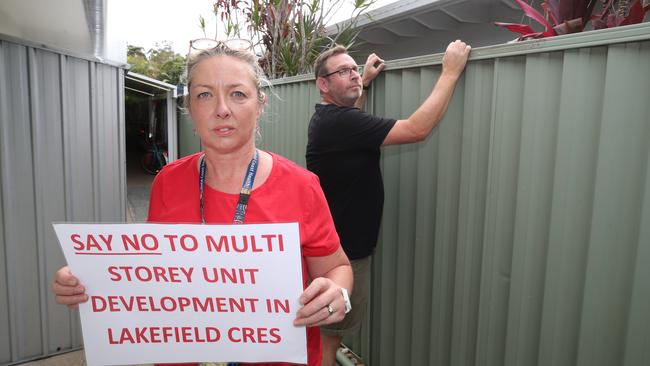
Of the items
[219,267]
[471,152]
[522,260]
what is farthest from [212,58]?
[522,260]

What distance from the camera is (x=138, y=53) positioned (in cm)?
3969

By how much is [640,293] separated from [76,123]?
151 inches

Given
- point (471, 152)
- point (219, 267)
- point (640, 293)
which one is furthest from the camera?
point (471, 152)

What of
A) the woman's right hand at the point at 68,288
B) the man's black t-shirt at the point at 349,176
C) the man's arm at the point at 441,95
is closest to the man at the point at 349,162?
the man's black t-shirt at the point at 349,176

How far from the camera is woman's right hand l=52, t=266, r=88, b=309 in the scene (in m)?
1.32

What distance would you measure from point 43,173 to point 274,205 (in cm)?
274

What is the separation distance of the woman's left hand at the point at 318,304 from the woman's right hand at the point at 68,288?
2.21 feet

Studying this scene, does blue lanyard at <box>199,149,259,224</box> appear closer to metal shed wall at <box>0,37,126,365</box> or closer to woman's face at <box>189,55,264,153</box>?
woman's face at <box>189,55,264,153</box>

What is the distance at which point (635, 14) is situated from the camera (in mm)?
1625

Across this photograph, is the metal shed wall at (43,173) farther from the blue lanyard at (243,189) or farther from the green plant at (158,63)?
the green plant at (158,63)

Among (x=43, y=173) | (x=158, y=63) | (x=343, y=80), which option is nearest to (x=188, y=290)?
(x=343, y=80)

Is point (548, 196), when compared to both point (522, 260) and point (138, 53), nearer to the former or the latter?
point (522, 260)

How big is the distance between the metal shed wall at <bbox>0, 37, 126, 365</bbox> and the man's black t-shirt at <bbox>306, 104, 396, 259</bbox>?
7.00 ft

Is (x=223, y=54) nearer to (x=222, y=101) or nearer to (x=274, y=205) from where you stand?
(x=222, y=101)
